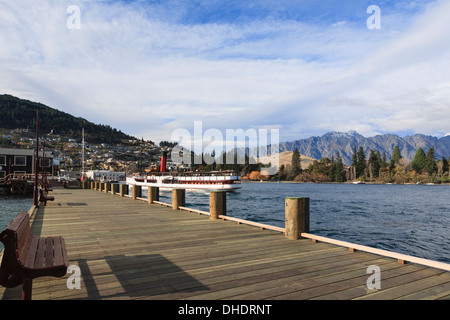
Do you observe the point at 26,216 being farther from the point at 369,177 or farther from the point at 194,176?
the point at 369,177

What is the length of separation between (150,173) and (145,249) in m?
66.4

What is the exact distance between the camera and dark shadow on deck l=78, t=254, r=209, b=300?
4.45 meters

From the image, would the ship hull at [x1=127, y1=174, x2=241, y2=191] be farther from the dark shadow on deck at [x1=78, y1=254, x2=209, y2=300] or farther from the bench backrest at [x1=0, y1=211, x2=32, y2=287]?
the bench backrest at [x1=0, y1=211, x2=32, y2=287]

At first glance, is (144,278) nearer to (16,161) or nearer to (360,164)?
(16,161)

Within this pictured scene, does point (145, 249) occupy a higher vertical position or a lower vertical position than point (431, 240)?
higher

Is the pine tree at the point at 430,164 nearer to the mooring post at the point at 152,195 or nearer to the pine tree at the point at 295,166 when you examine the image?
the pine tree at the point at 295,166

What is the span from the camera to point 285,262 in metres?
6.01

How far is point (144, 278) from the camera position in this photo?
16.7 feet

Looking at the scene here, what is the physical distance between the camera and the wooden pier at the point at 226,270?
4395mm

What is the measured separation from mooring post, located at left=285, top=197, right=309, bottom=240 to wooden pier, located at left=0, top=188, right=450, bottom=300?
254 mm

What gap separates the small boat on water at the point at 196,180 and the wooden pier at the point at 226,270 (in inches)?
2134

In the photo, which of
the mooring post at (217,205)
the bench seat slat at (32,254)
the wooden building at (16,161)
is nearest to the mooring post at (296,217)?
the mooring post at (217,205)

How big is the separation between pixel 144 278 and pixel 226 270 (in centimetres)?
142
